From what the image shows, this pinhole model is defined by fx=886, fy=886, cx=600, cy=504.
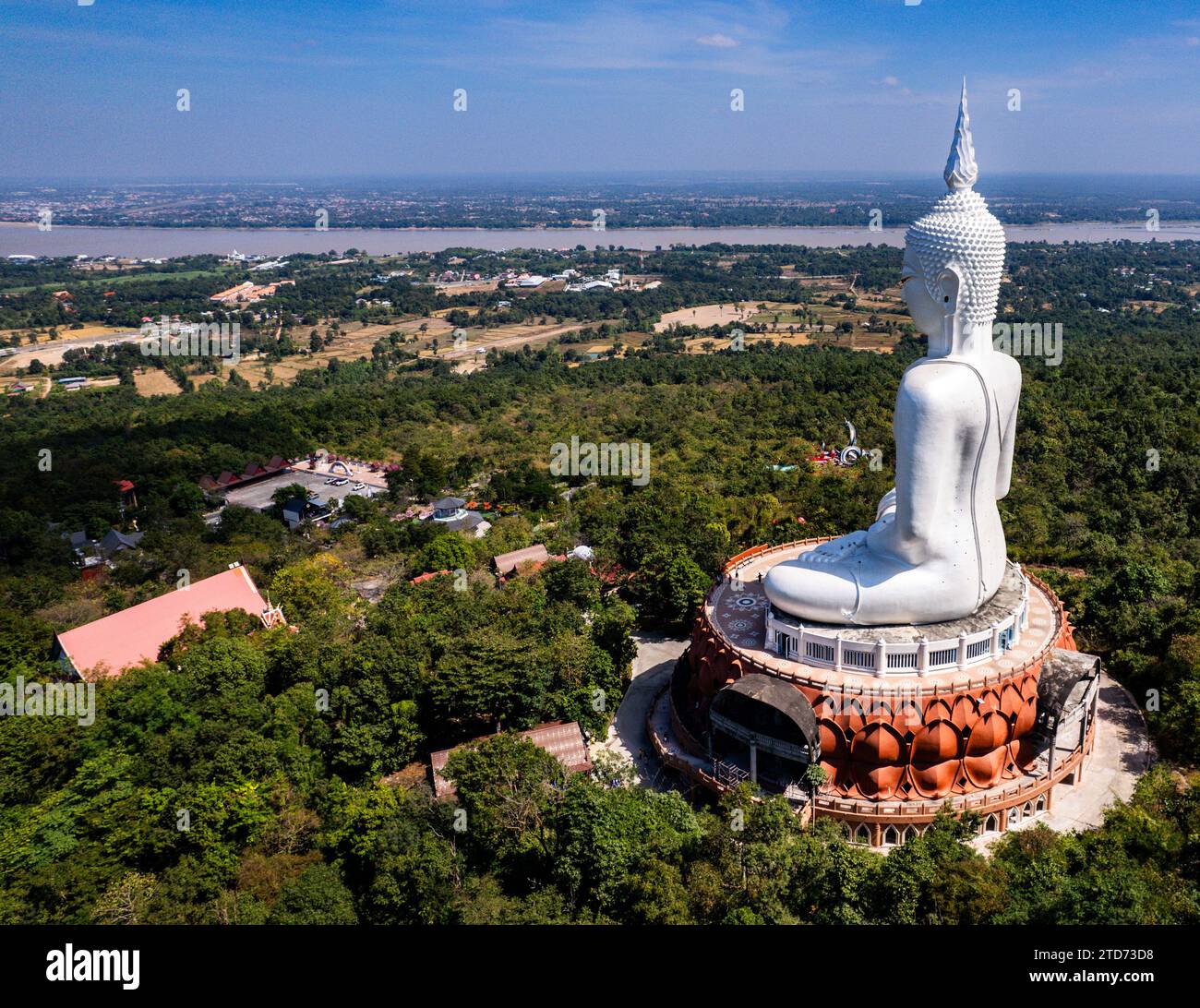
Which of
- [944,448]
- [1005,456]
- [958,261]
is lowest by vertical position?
[1005,456]

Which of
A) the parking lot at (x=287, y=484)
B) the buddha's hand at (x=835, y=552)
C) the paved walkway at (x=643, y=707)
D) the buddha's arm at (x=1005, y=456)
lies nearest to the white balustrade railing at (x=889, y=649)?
the buddha's hand at (x=835, y=552)

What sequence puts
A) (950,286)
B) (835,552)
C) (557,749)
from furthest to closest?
(557,749) < (835,552) < (950,286)

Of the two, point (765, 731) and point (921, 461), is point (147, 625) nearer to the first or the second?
point (765, 731)

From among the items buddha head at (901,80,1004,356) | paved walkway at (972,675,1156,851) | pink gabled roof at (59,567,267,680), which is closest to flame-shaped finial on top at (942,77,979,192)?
buddha head at (901,80,1004,356)

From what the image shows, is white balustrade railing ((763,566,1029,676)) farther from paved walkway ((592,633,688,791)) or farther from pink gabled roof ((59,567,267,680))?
pink gabled roof ((59,567,267,680))

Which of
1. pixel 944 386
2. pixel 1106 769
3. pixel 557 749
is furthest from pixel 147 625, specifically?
pixel 1106 769

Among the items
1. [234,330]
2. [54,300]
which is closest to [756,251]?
[234,330]

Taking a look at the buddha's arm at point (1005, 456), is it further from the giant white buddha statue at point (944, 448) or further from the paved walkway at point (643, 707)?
the paved walkway at point (643, 707)

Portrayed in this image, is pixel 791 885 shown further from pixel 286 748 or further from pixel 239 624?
pixel 239 624

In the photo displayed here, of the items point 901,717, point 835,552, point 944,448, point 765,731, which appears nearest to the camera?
point 901,717

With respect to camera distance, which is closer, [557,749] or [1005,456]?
[1005,456]
